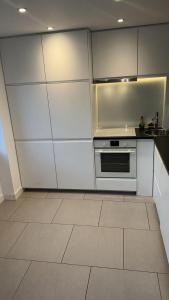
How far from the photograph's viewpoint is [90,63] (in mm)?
2816

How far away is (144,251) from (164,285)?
0.39m

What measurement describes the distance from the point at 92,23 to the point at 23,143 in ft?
6.02

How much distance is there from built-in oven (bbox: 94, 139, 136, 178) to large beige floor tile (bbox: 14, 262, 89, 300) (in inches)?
56.0

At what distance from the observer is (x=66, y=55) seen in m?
2.73

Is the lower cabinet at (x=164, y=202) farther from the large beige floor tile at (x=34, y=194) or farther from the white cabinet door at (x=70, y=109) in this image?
the large beige floor tile at (x=34, y=194)

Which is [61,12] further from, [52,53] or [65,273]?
[65,273]

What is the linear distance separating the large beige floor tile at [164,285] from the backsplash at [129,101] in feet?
6.87

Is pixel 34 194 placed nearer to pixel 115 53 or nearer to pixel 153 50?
pixel 115 53

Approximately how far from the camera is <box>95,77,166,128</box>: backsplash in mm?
3186

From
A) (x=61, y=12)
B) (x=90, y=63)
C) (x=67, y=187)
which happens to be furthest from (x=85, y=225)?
(x=61, y=12)

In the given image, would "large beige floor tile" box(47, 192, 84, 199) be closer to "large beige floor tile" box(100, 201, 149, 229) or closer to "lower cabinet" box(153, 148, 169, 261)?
"large beige floor tile" box(100, 201, 149, 229)

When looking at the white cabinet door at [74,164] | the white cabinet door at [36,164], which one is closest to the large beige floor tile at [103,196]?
the white cabinet door at [74,164]

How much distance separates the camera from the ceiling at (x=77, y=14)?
1866 millimetres

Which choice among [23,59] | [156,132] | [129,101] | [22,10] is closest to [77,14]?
[22,10]
